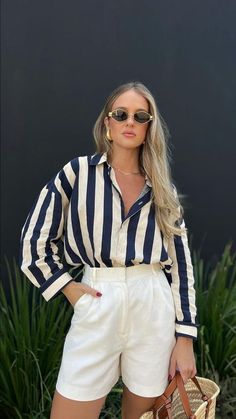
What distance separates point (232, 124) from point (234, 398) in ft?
6.18

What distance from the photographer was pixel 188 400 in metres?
2.01

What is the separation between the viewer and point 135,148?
214 cm

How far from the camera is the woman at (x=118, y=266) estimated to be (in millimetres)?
1922

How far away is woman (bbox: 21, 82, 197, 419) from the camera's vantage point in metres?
1.92

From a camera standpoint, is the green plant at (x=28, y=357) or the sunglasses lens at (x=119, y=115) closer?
the sunglasses lens at (x=119, y=115)

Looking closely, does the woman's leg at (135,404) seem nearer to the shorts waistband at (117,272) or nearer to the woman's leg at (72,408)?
the woman's leg at (72,408)

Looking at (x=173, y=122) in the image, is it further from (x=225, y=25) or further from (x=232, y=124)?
(x=225, y=25)

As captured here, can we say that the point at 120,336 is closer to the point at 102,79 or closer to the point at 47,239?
the point at 47,239

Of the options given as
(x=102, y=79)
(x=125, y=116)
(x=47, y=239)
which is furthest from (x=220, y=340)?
(x=102, y=79)

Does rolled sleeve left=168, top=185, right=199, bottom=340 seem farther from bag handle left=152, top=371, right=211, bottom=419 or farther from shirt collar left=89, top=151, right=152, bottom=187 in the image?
shirt collar left=89, top=151, right=152, bottom=187

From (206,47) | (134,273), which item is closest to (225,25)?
(206,47)

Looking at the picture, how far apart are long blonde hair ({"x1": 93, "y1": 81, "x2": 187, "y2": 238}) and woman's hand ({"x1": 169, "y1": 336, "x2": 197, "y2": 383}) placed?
45 centimetres

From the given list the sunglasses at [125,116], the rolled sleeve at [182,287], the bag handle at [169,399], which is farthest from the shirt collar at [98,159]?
the bag handle at [169,399]

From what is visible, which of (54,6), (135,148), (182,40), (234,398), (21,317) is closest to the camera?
(135,148)
